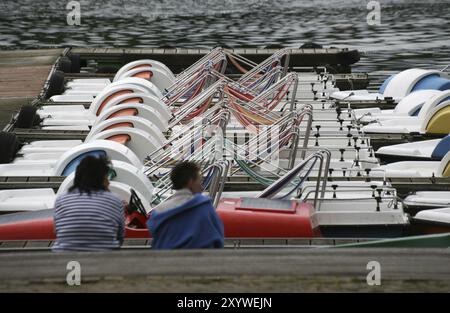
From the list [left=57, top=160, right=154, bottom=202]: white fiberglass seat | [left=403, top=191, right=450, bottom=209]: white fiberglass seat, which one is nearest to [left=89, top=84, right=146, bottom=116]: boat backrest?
[left=57, top=160, right=154, bottom=202]: white fiberglass seat

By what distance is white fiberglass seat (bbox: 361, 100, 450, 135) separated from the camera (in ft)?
47.6

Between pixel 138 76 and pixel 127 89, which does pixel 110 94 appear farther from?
pixel 138 76

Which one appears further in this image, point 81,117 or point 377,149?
point 81,117

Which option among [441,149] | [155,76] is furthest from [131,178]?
[155,76]

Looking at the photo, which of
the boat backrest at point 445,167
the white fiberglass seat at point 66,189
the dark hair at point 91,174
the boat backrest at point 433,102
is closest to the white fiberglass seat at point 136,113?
the white fiberglass seat at point 66,189

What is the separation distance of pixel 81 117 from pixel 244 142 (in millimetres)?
3616

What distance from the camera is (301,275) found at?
491cm

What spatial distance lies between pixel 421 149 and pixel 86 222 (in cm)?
723

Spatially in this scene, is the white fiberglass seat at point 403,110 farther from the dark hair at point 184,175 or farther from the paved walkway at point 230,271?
the paved walkway at point 230,271

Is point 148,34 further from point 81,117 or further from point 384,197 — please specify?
point 384,197

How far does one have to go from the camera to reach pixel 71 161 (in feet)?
36.6

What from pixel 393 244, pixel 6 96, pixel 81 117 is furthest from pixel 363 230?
pixel 6 96

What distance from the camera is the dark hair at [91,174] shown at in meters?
6.95

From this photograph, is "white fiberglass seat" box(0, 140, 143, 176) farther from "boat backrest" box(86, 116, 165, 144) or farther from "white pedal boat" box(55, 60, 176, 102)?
"white pedal boat" box(55, 60, 176, 102)
